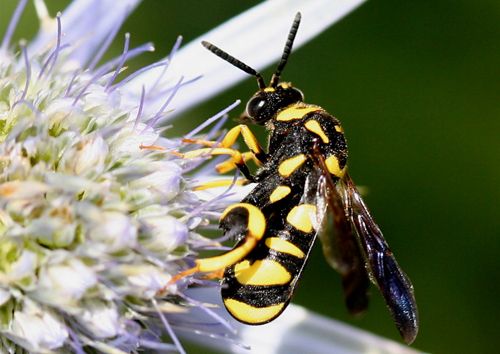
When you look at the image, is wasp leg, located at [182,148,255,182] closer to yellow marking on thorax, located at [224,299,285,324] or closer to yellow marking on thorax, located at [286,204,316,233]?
yellow marking on thorax, located at [286,204,316,233]

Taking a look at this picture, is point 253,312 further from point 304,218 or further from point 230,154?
point 230,154

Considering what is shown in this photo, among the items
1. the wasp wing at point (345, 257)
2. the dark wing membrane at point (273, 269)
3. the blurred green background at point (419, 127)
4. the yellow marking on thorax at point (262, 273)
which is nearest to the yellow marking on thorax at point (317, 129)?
the dark wing membrane at point (273, 269)

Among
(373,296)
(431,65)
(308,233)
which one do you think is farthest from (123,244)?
(431,65)

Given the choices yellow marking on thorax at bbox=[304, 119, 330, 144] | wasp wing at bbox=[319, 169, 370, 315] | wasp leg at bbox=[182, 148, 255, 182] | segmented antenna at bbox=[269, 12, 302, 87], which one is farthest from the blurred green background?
wasp wing at bbox=[319, 169, 370, 315]

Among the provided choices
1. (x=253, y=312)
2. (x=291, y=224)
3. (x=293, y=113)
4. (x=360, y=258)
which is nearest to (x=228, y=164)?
(x=293, y=113)

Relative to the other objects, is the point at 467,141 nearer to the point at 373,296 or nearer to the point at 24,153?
the point at 373,296
